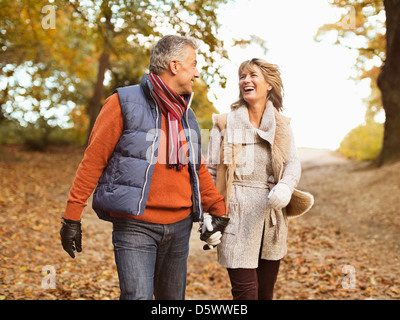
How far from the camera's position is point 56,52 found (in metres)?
15.8

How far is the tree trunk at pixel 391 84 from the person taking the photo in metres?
11.9

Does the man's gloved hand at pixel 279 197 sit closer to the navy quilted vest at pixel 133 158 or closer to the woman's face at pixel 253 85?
the woman's face at pixel 253 85

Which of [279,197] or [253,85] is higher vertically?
[253,85]

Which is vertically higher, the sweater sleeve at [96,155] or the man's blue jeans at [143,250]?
the sweater sleeve at [96,155]

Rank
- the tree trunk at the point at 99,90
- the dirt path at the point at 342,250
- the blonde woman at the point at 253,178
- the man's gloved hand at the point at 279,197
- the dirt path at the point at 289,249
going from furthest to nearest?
the tree trunk at the point at 99,90, the dirt path at the point at 342,250, the dirt path at the point at 289,249, the blonde woman at the point at 253,178, the man's gloved hand at the point at 279,197

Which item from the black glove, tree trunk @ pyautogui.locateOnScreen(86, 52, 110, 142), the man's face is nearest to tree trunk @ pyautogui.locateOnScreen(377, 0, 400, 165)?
tree trunk @ pyautogui.locateOnScreen(86, 52, 110, 142)

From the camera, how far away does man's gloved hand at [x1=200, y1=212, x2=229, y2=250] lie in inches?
118

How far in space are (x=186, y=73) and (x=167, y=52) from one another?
0.17 m

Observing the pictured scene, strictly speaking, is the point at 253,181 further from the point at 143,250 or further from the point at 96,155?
the point at 96,155

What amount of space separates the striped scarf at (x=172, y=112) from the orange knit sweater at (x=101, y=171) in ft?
0.12

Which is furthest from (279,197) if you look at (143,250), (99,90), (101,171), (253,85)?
(99,90)

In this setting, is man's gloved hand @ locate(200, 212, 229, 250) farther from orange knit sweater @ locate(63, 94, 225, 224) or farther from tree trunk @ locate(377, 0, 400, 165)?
tree trunk @ locate(377, 0, 400, 165)

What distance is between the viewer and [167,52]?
2.73m

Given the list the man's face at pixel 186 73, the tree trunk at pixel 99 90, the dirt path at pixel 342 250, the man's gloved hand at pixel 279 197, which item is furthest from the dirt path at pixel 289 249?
the tree trunk at pixel 99 90
